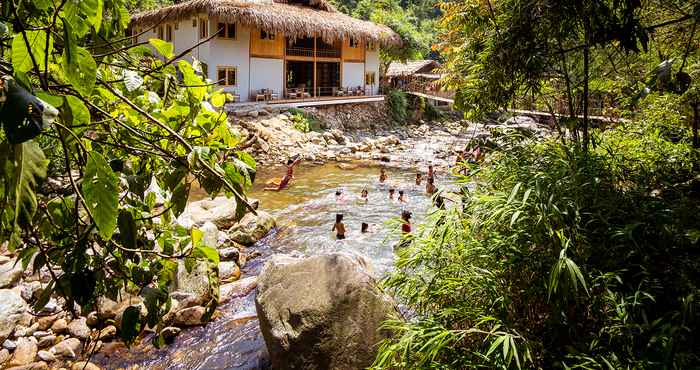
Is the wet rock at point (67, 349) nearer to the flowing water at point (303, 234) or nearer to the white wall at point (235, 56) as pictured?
the flowing water at point (303, 234)

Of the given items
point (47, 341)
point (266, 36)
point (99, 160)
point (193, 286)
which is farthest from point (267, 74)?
point (99, 160)

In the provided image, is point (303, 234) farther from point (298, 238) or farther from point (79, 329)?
point (79, 329)

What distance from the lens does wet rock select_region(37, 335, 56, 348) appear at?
4945 millimetres

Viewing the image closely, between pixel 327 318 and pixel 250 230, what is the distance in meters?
4.63

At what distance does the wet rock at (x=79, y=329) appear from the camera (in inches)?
204

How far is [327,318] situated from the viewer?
4.16 metres

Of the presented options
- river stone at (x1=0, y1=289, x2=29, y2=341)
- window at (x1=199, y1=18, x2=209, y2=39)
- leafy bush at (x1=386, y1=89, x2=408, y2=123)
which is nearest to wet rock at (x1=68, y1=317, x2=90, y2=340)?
river stone at (x1=0, y1=289, x2=29, y2=341)

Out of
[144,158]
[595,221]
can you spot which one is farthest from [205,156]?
[595,221]

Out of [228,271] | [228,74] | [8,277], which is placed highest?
[228,74]

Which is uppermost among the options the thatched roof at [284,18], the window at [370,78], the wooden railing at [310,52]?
the thatched roof at [284,18]

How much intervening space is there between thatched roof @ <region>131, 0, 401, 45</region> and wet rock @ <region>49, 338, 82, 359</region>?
1170cm

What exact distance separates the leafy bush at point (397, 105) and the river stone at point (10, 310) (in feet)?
64.8

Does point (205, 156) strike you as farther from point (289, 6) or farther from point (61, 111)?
point (289, 6)

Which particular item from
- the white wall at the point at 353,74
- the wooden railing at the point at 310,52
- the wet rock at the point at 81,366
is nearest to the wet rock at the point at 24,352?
the wet rock at the point at 81,366
